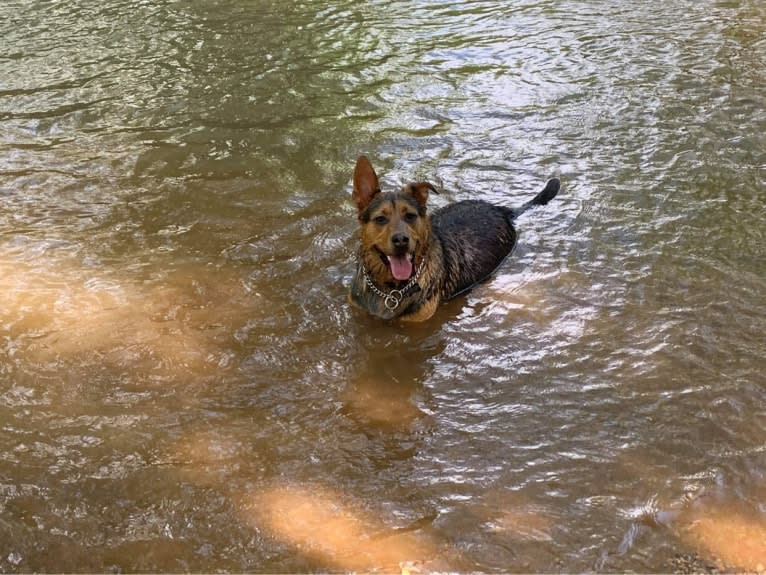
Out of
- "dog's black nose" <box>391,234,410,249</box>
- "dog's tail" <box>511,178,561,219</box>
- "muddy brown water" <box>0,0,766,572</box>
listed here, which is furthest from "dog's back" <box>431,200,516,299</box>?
"dog's black nose" <box>391,234,410,249</box>

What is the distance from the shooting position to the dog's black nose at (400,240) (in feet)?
19.7

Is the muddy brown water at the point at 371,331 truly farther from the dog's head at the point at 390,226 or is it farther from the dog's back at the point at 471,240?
the dog's head at the point at 390,226

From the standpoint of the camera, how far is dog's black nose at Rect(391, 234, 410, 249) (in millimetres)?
6004

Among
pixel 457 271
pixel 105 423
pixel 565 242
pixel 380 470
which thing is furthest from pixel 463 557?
pixel 565 242

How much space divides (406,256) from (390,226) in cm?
36

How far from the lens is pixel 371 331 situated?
625 cm

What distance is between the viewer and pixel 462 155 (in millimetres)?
9539

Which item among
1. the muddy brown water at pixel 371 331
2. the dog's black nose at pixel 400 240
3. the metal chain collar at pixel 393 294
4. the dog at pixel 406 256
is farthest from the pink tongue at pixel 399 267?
the muddy brown water at pixel 371 331

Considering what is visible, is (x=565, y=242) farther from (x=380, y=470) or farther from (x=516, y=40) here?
(x=516, y=40)

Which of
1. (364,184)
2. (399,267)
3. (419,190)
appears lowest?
(399,267)

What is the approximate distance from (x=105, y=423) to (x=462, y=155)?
6150mm

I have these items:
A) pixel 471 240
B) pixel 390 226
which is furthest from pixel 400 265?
pixel 471 240

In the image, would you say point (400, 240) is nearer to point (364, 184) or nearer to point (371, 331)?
point (364, 184)

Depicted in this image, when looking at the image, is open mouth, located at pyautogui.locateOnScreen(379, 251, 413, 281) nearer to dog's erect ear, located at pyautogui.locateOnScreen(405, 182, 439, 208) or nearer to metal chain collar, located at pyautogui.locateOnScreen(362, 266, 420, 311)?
metal chain collar, located at pyautogui.locateOnScreen(362, 266, 420, 311)
